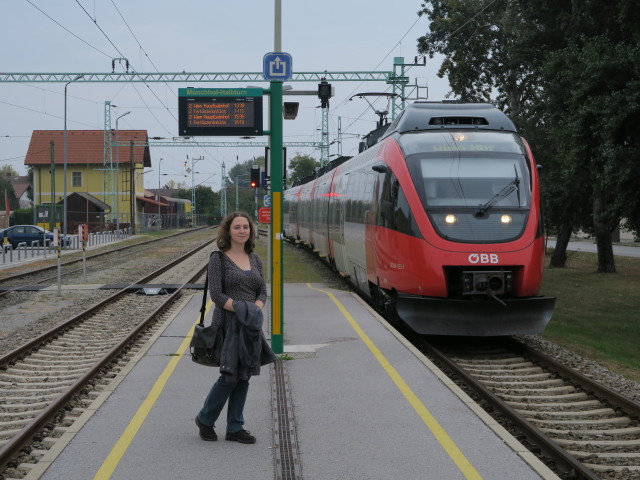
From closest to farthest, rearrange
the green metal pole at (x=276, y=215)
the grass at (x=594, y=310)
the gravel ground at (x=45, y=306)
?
the green metal pole at (x=276, y=215) < the grass at (x=594, y=310) < the gravel ground at (x=45, y=306)

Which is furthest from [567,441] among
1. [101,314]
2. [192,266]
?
[192,266]

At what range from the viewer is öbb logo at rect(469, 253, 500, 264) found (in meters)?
11.0

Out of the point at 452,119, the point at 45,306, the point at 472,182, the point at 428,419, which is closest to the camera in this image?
the point at 428,419

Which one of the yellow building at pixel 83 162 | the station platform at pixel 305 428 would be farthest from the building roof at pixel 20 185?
the station platform at pixel 305 428

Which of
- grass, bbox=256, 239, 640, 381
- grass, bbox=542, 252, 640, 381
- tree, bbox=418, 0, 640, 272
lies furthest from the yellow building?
grass, bbox=542, 252, 640, 381

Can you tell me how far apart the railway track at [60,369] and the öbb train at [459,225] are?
4.20 m

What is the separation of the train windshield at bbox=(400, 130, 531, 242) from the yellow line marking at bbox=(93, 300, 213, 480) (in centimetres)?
426

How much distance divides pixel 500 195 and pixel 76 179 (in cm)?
7301

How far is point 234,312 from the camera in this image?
19.5 ft

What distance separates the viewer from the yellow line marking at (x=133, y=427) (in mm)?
5523

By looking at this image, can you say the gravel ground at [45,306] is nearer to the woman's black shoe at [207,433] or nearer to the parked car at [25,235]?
the woman's black shoe at [207,433]

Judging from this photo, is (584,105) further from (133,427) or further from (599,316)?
(133,427)

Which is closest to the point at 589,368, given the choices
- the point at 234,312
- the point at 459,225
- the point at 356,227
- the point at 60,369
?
the point at 459,225

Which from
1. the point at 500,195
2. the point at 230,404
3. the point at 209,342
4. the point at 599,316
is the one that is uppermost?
the point at 500,195
